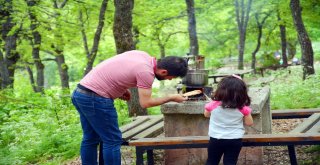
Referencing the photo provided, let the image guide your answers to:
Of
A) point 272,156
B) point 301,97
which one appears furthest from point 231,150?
point 301,97

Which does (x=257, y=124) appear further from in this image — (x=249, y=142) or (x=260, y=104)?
(x=249, y=142)

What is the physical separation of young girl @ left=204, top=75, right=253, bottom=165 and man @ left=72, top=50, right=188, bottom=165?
1.45 feet

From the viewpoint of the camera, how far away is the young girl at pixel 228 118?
4078 millimetres

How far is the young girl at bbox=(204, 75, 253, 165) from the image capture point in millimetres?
4078

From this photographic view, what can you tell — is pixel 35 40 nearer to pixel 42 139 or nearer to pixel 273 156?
pixel 42 139

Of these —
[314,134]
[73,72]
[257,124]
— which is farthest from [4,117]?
[73,72]

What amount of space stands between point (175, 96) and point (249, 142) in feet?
3.02

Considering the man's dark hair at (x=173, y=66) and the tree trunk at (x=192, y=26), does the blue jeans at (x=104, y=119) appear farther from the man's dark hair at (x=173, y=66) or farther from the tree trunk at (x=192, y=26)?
the tree trunk at (x=192, y=26)

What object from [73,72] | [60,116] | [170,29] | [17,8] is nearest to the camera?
[60,116]

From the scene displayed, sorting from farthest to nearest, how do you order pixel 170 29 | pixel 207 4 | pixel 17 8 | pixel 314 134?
pixel 170 29 < pixel 207 4 < pixel 17 8 < pixel 314 134

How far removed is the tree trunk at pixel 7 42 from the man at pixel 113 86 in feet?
26.9

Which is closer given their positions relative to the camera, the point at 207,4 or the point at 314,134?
the point at 314,134

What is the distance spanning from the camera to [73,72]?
38.2 meters

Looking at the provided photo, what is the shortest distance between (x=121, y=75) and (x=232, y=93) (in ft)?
3.67
